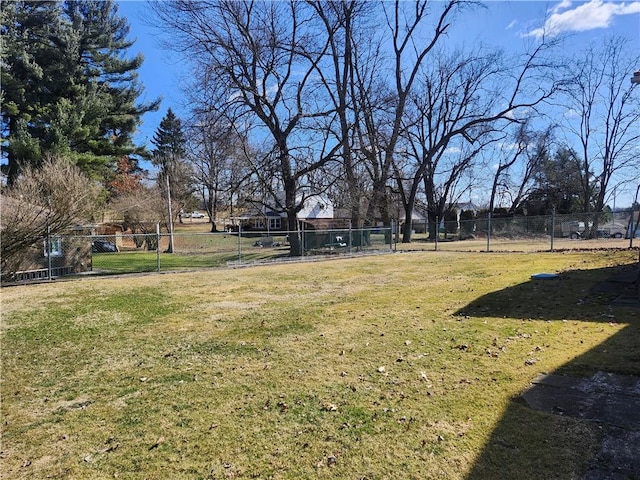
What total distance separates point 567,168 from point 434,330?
53.8 meters

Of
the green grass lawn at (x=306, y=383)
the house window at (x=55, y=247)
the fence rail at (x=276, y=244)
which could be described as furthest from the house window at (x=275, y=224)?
the green grass lawn at (x=306, y=383)

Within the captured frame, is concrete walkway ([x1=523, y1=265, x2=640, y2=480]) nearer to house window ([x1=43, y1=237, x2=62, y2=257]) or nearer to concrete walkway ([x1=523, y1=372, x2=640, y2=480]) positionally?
concrete walkway ([x1=523, y1=372, x2=640, y2=480])

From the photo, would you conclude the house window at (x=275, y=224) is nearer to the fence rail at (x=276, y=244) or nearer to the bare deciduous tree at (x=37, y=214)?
the fence rail at (x=276, y=244)

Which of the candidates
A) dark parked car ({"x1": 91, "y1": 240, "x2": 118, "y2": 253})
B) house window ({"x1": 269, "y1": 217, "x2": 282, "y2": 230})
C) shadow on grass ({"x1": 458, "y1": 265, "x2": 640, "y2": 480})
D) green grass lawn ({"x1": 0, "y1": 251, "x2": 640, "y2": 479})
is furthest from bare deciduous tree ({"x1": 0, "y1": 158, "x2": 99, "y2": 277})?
house window ({"x1": 269, "y1": 217, "x2": 282, "y2": 230})

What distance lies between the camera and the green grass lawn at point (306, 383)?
8.93 ft

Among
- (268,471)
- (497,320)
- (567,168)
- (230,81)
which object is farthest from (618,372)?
(567,168)

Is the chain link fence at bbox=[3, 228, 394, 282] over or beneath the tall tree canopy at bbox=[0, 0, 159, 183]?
beneath

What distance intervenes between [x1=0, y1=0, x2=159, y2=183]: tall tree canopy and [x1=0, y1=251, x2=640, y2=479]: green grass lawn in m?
23.2

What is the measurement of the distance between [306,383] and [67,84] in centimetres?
3263

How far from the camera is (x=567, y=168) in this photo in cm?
4962

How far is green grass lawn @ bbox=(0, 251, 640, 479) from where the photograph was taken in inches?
107

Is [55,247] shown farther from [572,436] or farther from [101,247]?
[572,436]

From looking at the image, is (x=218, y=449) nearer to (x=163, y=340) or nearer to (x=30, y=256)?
(x=163, y=340)

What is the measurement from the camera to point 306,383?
402 cm
